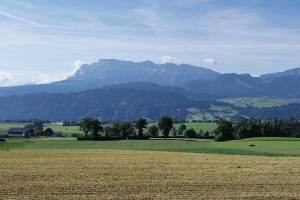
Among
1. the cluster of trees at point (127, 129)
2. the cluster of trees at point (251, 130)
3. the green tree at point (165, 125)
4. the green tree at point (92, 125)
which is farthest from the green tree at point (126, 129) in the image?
the cluster of trees at point (251, 130)

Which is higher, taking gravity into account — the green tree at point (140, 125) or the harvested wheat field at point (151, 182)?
the green tree at point (140, 125)

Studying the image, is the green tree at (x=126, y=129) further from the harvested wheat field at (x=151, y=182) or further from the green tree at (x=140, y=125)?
the harvested wheat field at (x=151, y=182)

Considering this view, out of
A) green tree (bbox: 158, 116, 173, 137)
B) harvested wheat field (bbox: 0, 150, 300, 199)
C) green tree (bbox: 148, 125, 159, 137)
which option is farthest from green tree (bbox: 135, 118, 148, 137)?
harvested wheat field (bbox: 0, 150, 300, 199)

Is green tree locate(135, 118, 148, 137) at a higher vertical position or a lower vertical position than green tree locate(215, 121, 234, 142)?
higher

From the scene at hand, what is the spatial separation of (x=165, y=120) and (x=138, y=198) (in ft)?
481

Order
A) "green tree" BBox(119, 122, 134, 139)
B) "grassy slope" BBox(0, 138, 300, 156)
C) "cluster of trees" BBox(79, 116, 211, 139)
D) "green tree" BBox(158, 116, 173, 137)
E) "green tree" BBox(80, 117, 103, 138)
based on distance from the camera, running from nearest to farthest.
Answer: "grassy slope" BBox(0, 138, 300, 156) → "green tree" BBox(80, 117, 103, 138) → "cluster of trees" BBox(79, 116, 211, 139) → "green tree" BBox(119, 122, 134, 139) → "green tree" BBox(158, 116, 173, 137)

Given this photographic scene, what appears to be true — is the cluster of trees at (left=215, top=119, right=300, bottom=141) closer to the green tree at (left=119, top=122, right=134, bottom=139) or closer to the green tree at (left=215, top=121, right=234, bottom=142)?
the green tree at (left=215, top=121, right=234, bottom=142)

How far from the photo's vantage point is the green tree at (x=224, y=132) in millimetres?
153125

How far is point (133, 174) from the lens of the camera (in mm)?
41688

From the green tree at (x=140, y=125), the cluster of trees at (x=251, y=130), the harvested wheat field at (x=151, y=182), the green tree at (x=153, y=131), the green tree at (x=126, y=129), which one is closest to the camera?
the harvested wheat field at (x=151, y=182)

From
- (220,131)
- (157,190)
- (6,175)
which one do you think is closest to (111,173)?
(6,175)

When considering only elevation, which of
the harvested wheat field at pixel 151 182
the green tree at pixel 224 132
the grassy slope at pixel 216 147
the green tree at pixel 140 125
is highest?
the green tree at pixel 140 125

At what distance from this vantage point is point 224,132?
15412 cm

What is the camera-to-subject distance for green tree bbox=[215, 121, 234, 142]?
502 ft
